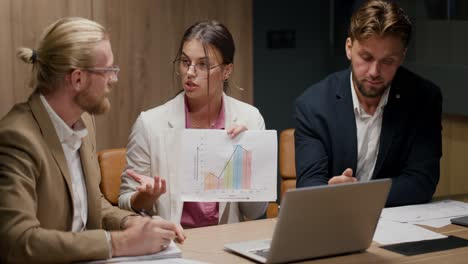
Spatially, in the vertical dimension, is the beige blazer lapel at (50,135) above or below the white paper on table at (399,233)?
above

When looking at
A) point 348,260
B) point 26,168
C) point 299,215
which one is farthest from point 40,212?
point 348,260

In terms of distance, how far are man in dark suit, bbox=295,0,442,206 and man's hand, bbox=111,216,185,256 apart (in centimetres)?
92

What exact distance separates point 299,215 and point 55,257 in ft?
2.34

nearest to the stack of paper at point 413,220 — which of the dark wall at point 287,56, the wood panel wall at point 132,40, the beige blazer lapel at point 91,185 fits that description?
the beige blazer lapel at point 91,185

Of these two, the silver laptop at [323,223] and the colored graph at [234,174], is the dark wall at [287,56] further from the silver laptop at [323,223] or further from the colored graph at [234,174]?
the silver laptop at [323,223]

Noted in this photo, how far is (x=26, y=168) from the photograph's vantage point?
2469 millimetres

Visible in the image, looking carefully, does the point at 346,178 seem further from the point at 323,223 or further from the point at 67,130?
the point at 67,130

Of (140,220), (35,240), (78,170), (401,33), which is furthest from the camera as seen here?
(401,33)

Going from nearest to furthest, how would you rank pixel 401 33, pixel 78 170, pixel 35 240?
pixel 35 240 < pixel 78 170 < pixel 401 33

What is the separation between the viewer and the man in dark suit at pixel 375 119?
10.9 feet

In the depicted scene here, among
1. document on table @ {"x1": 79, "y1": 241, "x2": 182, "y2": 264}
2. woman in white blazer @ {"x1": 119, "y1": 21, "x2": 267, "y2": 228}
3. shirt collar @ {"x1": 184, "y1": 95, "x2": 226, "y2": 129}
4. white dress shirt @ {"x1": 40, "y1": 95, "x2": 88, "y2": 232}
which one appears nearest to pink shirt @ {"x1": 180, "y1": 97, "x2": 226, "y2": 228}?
woman in white blazer @ {"x1": 119, "y1": 21, "x2": 267, "y2": 228}

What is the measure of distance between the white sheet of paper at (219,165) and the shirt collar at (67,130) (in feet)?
1.72

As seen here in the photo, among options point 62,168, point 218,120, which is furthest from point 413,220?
point 62,168

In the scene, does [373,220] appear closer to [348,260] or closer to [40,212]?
[348,260]
